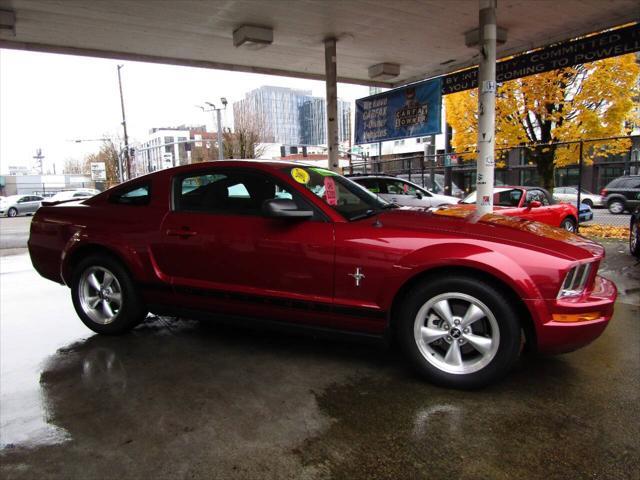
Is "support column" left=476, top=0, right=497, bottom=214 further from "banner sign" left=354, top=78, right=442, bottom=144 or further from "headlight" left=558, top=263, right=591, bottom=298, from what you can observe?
"headlight" left=558, top=263, right=591, bottom=298

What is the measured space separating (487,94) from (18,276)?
779 centimetres

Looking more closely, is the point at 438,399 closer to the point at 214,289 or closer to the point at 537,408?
the point at 537,408

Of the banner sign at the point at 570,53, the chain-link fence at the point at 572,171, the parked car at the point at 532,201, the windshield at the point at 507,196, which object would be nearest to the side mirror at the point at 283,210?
the parked car at the point at 532,201

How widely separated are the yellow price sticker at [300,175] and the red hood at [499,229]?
27.3 inches

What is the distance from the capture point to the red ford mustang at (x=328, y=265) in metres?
3.04

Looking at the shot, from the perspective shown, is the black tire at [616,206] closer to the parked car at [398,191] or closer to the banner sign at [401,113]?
the parked car at [398,191]

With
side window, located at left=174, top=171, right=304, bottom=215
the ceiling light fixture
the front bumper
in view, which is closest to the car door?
side window, located at left=174, top=171, right=304, bottom=215

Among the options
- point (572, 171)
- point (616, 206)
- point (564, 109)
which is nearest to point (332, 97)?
point (564, 109)

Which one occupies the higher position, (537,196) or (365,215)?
(365,215)

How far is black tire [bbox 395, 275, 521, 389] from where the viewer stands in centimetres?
302

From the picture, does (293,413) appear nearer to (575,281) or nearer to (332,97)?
(575,281)

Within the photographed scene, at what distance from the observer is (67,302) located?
18.9ft

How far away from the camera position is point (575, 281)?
3062 millimetres

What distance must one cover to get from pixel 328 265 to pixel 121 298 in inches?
83.9
